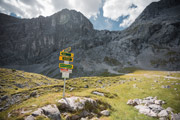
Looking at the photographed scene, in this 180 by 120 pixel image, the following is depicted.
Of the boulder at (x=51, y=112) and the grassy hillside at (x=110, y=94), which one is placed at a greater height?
the boulder at (x=51, y=112)

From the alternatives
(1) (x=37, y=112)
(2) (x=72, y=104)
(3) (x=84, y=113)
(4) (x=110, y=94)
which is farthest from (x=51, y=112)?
(4) (x=110, y=94)

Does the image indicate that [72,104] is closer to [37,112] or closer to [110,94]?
[37,112]

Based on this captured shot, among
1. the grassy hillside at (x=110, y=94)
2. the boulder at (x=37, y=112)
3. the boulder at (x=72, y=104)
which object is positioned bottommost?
the grassy hillside at (x=110, y=94)

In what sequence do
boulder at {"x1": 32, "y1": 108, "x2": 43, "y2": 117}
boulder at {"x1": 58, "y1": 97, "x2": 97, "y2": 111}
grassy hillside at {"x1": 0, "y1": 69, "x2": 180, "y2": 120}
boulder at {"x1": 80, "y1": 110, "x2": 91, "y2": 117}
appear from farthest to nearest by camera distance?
grassy hillside at {"x1": 0, "y1": 69, "x2": 180, "y2": 120} < boulder at {"x1": 80, "y1": 110, "x2": 91, "y2": 117} < boulder at {"x1": 58, "y1": 97, "x2": 97, "y2": 111} < boulder at {"x1": 32, "y1": 108, "x2": 43, "y2": 117}

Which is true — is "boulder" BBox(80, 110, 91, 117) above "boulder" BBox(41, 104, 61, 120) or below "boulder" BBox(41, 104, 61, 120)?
below

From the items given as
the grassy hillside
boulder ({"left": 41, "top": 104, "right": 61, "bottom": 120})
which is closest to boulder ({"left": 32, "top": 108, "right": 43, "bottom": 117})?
boulder ({"left": 41, "top": 104, "right": 61, "bottom": 120})

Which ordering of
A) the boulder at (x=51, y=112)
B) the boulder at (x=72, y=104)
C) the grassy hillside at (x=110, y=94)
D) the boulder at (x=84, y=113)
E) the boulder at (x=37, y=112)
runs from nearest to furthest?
the boulder at (x=37, y=112) → the boulder at (x=51, y=112) → the boulder at (x=72, y=104) → the boulder at (x=84, y=113) → the grassy hillside at (x=110, y=94)

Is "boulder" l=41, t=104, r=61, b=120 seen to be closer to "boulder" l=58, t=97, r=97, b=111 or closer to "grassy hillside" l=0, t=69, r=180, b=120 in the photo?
"grassy hillside" l=0, t=69, r=180, b=120

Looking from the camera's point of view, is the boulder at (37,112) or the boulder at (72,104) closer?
the boulder at (37,112)

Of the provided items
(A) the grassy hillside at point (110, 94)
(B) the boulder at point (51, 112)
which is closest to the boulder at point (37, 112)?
(B) the boulder at point (51, 112)

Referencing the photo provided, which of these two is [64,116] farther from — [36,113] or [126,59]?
[126,59]

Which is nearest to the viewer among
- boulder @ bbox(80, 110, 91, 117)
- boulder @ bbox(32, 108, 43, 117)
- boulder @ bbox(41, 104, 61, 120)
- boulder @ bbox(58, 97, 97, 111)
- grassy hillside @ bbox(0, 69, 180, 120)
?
boulder @ bbox(32, 108, 43, 117)

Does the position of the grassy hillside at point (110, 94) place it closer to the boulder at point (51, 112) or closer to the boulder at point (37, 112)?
the boulder at point (37, 112)

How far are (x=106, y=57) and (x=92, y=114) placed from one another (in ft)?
515
